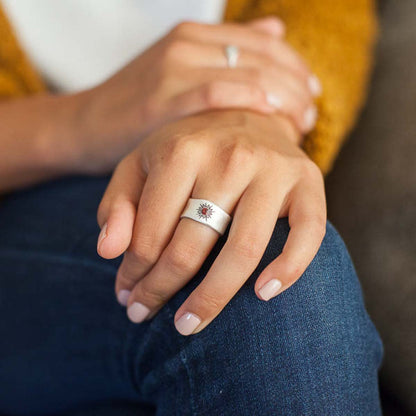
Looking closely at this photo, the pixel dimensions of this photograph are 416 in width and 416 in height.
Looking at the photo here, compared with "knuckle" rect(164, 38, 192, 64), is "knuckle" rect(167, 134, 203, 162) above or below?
below

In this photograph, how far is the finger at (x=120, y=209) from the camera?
0.40 m

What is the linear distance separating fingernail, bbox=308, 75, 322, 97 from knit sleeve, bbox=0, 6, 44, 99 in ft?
1.55

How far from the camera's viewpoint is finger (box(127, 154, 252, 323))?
15.8 inches

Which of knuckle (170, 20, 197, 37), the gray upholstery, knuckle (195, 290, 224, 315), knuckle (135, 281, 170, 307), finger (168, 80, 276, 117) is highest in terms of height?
knuckle (170, 20, 197, 37)

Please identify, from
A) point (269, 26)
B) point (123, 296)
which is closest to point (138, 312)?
point (123, 296)

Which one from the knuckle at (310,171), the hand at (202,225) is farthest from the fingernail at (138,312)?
the knuckle at (310,171)

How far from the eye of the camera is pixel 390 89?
0.75 meters

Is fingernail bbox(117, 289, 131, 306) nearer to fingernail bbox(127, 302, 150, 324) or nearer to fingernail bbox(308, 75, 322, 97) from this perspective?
fingernail bbox(127, 302, 150, 324)

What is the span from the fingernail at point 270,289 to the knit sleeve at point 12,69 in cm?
56

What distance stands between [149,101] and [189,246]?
0.24 meters

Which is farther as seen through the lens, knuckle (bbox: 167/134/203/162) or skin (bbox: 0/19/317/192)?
skin (bbox: 0/19/317/192)

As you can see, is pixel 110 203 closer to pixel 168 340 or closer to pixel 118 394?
pixel 168 340

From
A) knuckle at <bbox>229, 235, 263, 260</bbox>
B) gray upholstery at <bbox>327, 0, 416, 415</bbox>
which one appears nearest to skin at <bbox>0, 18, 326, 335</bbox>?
knuckle at <bbox>229, 235, 263, 260</bbox>

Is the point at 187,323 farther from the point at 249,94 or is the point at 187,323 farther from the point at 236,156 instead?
the point at 249,94
